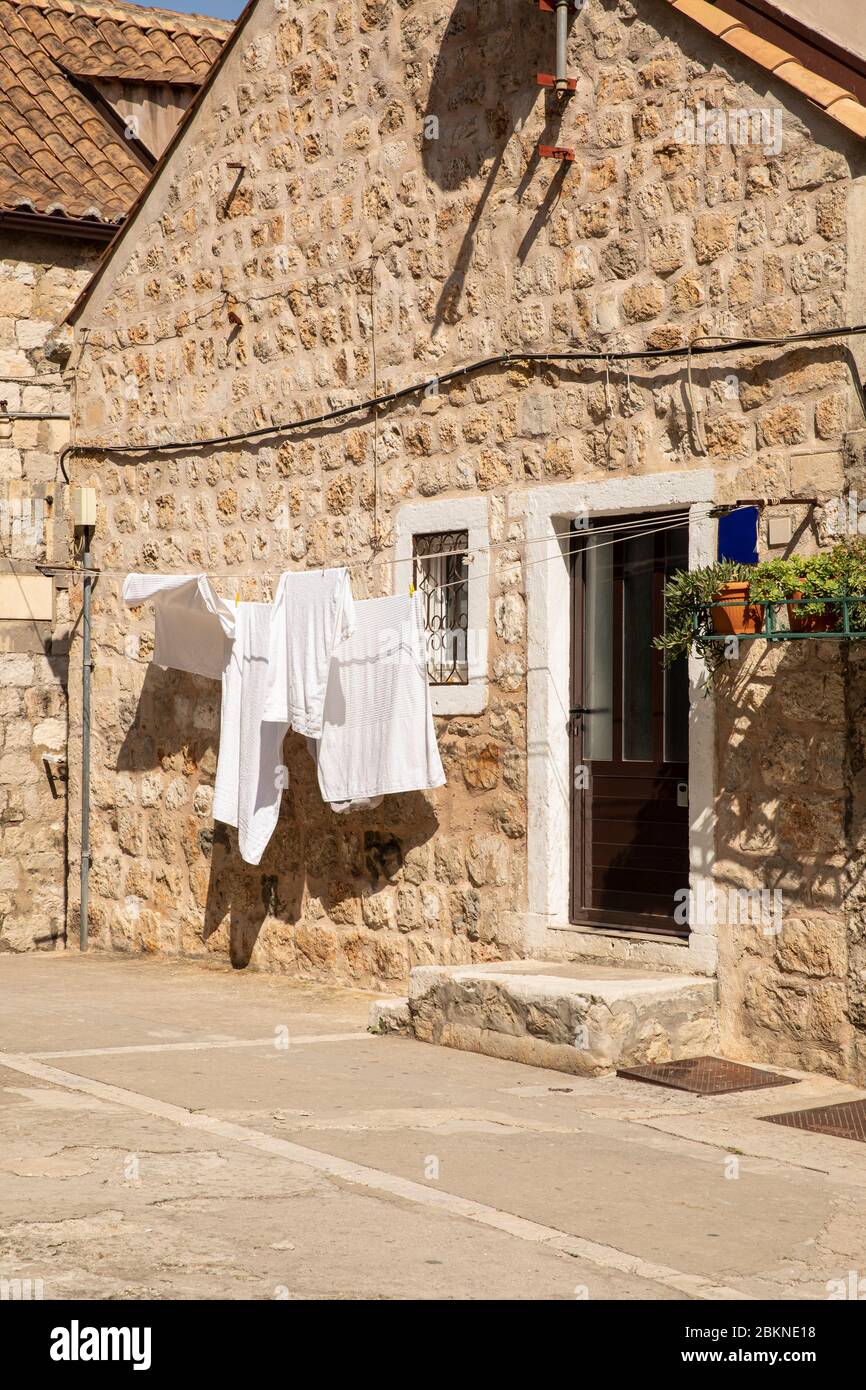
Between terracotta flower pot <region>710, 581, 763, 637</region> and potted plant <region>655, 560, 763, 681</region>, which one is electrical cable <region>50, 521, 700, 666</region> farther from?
terracotta flower pot <region>710, 581, 763, 637</region>

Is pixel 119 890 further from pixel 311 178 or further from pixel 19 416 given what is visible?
pixel 311 178

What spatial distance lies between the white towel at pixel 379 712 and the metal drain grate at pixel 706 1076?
6.71 feet

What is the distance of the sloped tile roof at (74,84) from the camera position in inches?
477

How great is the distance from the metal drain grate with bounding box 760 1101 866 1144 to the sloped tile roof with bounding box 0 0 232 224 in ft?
27.3

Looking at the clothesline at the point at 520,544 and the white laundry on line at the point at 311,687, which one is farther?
the white laundry on line at the point at 311,687

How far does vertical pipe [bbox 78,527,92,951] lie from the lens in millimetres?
11641

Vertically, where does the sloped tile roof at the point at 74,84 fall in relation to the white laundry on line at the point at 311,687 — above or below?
above

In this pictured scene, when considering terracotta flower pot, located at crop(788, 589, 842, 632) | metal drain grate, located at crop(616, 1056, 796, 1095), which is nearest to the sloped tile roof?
terracotta flower pot, located at crop(788, 589, 842, 632)

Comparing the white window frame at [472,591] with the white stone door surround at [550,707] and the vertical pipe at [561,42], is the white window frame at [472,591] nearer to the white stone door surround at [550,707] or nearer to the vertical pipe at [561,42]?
the white stone door surround at [550,707]

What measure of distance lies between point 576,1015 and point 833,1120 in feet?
3.85

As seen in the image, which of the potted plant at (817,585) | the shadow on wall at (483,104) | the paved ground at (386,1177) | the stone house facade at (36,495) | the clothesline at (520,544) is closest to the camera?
the paved ground at (386,1177)

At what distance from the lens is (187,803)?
35.2 ft

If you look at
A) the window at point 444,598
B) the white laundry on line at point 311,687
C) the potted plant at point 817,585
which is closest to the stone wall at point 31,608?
the white laundry on line at point 311,687

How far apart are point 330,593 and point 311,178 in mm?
2625
